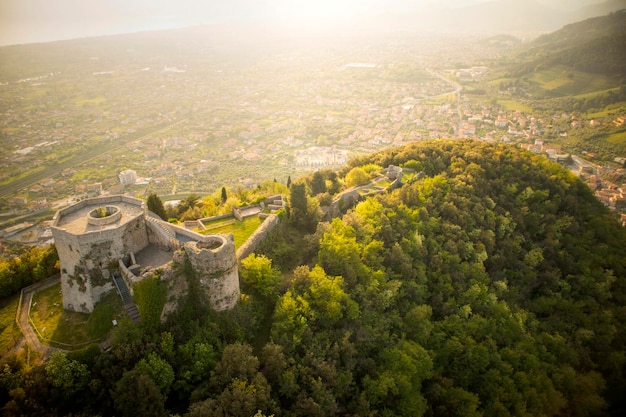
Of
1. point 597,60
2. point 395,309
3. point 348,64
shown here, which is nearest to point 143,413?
point 395,309

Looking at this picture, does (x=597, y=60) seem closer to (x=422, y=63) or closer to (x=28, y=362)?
(x=422, y=63)

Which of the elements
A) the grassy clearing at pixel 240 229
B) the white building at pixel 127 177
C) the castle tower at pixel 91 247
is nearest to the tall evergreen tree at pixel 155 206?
the grassy clearing at pixel 240 229

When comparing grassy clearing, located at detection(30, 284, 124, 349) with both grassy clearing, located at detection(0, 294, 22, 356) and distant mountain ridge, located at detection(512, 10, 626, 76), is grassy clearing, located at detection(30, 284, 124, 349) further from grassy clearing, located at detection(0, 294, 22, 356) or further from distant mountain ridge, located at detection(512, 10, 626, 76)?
distant mountain ridge, located at detection(512, 10, 626, 76)

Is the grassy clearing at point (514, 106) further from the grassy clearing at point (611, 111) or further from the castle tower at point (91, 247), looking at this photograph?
the castle tower at point (91, 247)

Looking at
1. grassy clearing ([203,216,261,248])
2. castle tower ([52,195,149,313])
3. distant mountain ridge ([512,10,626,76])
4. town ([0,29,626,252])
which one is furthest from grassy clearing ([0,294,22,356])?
distant mountain ridge ([512,10,626,76])

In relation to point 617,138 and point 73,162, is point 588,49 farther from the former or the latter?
point 73,162

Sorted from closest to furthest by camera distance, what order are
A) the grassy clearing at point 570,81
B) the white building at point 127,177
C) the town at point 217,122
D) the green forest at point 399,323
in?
1. the green forest at point 399,323
2. the white building at point 127,177
3. the town at point 217,122
4. the grassy clearing at point 570,81
